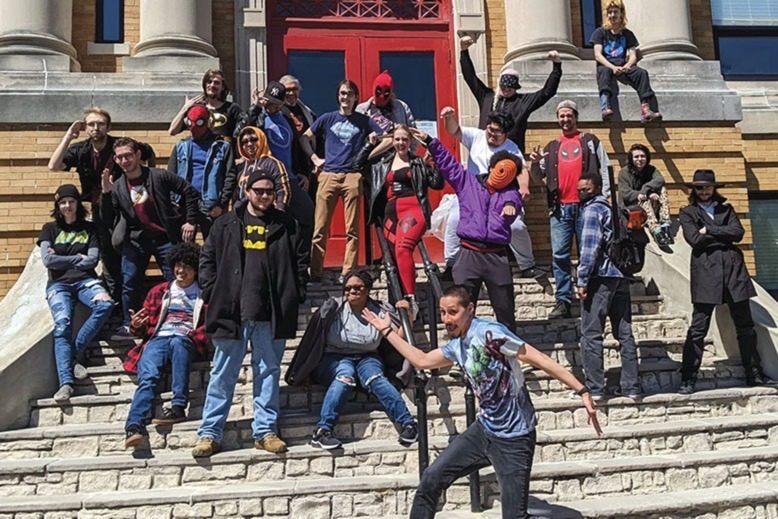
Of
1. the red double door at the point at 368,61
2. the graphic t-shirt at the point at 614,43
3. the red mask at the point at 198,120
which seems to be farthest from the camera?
the red double door at the point at 368,61

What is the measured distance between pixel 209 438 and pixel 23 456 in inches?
57.3

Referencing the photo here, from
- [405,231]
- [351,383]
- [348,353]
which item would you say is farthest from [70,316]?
[405,231]

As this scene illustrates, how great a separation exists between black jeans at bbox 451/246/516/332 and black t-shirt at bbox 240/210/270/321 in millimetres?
1607

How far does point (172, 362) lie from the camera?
19.9 ft

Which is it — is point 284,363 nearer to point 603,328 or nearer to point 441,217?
point 441,217

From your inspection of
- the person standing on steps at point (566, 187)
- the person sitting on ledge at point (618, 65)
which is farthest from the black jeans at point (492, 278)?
the person sitting on ledge at point (618, 65)

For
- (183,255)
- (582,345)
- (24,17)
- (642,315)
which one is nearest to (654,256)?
(642,315)

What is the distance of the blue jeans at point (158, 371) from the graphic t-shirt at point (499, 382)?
8.23 feet

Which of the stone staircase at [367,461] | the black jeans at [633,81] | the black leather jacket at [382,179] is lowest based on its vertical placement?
the stone staircase at [367,461]

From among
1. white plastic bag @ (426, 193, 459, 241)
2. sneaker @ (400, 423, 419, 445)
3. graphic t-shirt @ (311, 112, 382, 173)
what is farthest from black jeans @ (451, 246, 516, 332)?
graphic t-shirt @ (311, 112, 382, 173)

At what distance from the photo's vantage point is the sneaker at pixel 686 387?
6.68 m

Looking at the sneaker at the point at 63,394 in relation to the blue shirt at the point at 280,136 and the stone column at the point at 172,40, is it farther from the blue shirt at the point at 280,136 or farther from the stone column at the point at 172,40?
the stone column at the point at 172,40

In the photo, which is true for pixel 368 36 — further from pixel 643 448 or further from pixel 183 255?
pixel 643 448

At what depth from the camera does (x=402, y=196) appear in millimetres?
7398
